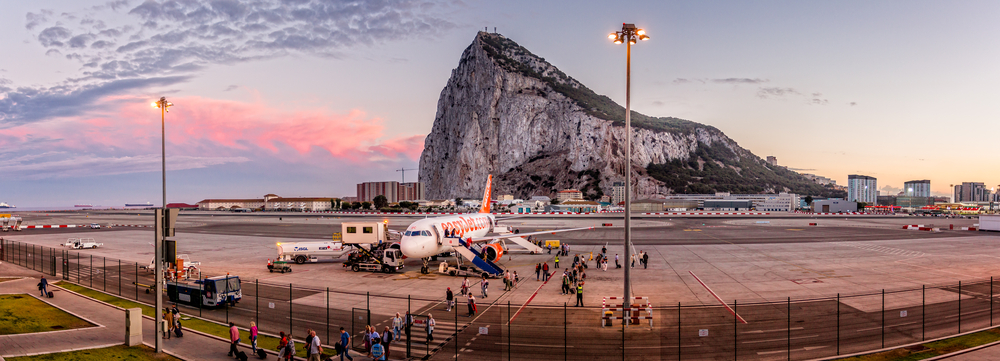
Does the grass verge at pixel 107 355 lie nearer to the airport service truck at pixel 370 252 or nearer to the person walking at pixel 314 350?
the person walking at pixel 314 350

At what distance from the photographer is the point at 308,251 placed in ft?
153

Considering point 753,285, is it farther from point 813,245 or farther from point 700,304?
point 813,245

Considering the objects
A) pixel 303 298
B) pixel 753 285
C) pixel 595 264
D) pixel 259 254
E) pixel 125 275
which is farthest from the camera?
pixel 259 254

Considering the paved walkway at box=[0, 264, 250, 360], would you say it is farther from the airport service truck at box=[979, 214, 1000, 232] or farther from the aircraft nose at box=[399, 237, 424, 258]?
the airport service truck at box=[979, 214, 1000, 232]

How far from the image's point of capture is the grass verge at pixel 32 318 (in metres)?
23.0

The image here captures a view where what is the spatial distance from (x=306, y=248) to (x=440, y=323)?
27.4m

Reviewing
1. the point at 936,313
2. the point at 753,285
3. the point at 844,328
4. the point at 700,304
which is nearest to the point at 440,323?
the point at 700,304

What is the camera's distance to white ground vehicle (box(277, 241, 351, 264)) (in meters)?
46.2

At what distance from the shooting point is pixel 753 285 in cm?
3378

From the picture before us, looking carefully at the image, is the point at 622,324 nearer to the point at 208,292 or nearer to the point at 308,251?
the point at 208,292

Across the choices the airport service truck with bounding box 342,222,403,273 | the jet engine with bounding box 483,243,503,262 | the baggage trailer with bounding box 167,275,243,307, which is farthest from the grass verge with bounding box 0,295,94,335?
the jet engine with bounding box 483,243,503,262

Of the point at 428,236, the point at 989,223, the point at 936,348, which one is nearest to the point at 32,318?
the point at 428,236

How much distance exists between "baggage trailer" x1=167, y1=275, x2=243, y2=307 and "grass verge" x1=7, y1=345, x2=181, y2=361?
6759 millimetres

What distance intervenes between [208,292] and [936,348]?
3465 cm
